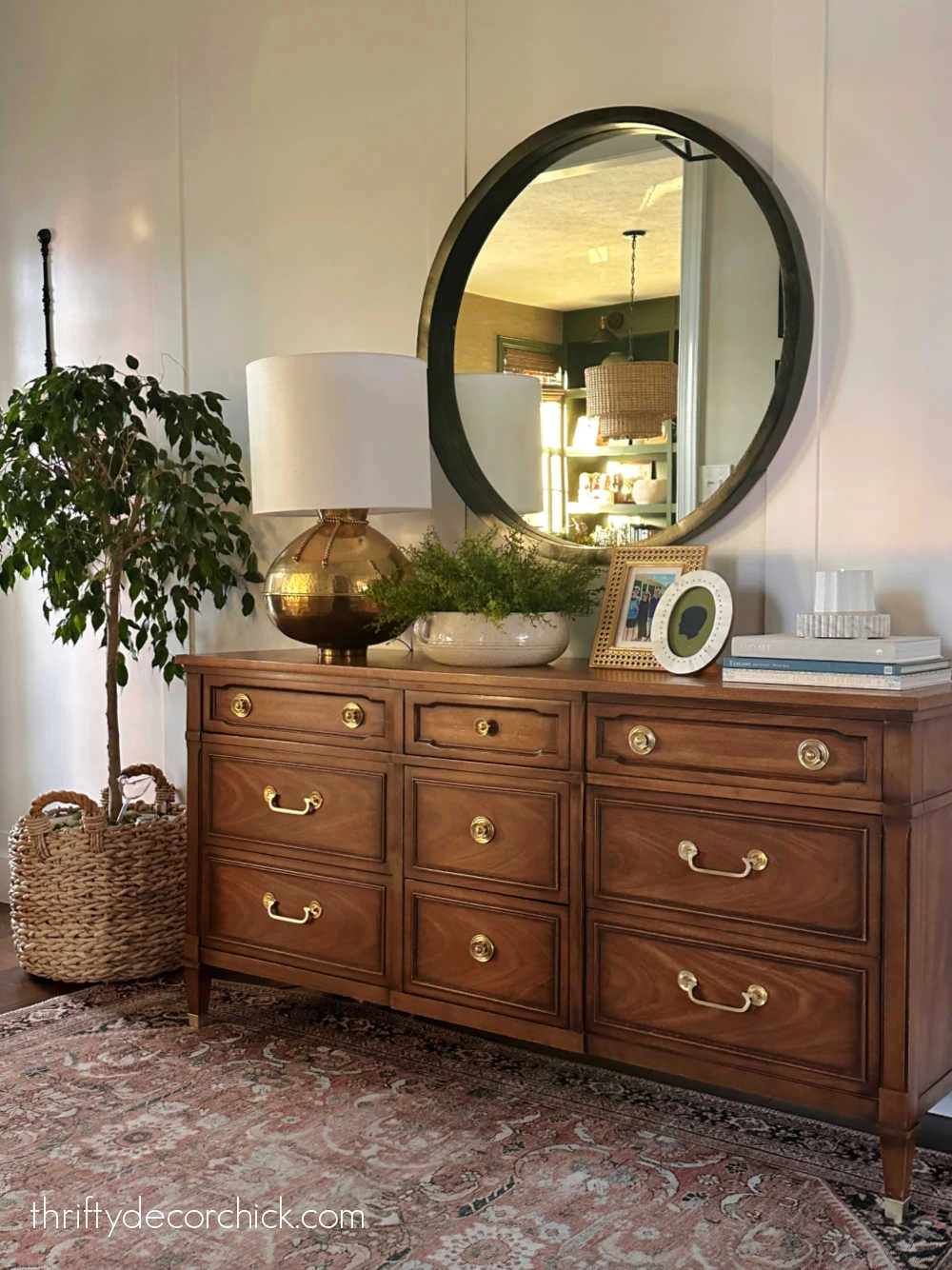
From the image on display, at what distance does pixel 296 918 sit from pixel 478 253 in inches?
56.9

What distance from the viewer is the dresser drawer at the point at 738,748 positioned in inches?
74.7

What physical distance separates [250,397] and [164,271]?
941 millimetres

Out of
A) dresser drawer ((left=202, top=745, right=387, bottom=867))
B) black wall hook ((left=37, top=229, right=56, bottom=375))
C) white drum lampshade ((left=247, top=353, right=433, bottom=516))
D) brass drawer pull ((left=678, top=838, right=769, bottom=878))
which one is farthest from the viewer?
black wall hook ((left=37, top=229, right=56, bottom=375))

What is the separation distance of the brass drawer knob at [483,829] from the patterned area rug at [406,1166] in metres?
0.48

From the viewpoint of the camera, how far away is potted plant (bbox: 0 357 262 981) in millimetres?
3008

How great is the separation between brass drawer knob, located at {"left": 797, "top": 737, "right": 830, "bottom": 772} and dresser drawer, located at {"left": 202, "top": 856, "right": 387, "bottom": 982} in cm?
88

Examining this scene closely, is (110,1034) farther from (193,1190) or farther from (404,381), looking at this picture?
(404,381)

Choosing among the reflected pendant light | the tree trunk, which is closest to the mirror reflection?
the reflected pendant light

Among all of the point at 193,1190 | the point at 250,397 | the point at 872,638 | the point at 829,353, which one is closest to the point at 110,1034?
the point at 193,1190

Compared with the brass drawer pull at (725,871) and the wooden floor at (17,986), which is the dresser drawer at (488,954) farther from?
the wooden floor at (17,986)

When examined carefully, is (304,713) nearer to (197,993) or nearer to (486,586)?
(486,586)

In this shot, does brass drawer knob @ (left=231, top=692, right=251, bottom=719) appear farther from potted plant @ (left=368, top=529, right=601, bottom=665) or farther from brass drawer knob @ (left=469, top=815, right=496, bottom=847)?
brass drawer knob @ (left=469, top=815, right=496, bottom=847)

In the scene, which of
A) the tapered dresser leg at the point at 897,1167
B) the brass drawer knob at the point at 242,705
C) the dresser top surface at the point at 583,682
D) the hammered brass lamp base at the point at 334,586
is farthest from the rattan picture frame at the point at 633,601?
the tapered dresser leg at the point at 897,1167

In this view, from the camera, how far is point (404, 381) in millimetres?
2650
